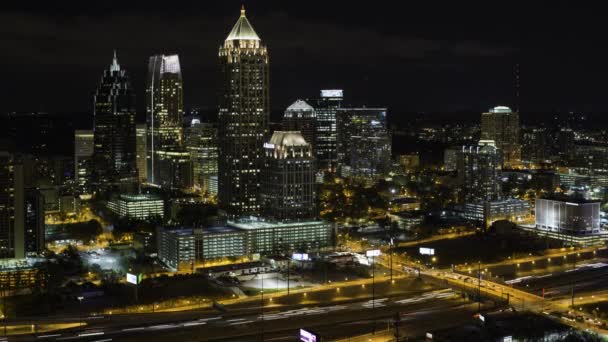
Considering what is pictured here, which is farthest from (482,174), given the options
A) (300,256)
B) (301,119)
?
(300,256)

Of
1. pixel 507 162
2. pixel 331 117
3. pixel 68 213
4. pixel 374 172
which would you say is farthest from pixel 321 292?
pixel 507 162

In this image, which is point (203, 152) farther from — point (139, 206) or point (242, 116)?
point (242, 116)

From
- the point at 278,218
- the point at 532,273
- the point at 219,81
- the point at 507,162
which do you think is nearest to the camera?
the point at 532,273

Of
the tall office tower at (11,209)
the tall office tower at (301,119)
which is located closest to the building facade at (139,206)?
the tall office tower at (11,209)

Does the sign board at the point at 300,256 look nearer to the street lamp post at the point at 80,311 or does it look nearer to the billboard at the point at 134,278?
the billboard at the point at 134,278

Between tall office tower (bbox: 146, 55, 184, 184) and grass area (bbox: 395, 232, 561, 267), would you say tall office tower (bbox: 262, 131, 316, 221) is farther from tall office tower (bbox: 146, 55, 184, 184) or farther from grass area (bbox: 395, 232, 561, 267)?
tall office tower (bbox: 146, 55, 184, 184)

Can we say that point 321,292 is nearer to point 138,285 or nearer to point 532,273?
point 138,285

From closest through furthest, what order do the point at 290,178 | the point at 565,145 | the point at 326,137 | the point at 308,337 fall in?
the point at 308,337
the point at 290,178
the point at 326,137
the point at 565,145
